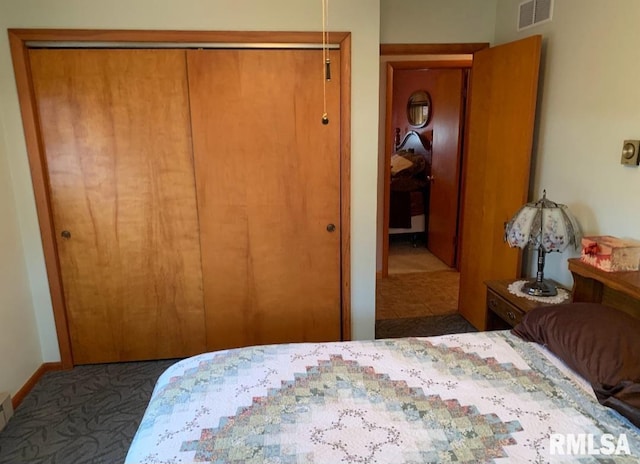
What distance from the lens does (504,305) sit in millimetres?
2373

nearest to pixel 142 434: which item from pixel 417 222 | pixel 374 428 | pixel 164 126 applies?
pixel 374 428

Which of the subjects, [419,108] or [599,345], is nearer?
[599,345]

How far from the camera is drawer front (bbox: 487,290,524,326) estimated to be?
2.25 meters

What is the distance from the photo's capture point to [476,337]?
1.83m

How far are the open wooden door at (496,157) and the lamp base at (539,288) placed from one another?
0.38 m

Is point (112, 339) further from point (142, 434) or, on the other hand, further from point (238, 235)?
point (142, 434)

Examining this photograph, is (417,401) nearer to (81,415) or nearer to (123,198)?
(81,415)

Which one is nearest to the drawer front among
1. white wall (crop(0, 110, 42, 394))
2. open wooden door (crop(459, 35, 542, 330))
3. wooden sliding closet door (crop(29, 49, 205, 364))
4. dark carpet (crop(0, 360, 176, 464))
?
open wooden door (crop(459, 35, 542, 330))

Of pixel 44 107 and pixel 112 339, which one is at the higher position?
pixel 44 107

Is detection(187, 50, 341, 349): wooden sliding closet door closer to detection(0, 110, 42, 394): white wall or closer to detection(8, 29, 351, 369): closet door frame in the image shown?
detection(8, 29, 351, 369): closet door frame

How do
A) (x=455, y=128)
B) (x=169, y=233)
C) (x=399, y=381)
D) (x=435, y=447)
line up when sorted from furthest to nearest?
(x=455, y=128)
(x=169, y=233)
(x=399, y=381)
(x=435, y=447)

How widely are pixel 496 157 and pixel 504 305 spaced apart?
102cm

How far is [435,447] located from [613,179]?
160 cm

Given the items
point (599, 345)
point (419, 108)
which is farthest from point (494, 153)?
point (419, 108)
